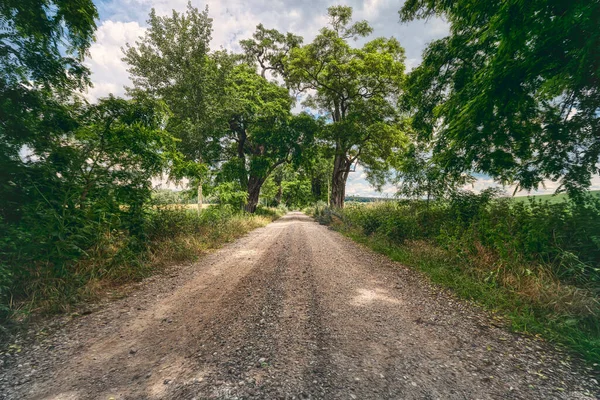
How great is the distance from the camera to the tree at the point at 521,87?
3223 millimetres

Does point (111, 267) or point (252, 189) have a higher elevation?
point (252, 189)

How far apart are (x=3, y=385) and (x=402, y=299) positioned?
4710mm

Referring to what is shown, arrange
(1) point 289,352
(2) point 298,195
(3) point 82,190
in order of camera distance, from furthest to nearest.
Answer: (2) point 298,195
(3) point 82,190
(1) point 289,352

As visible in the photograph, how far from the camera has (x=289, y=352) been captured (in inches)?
92.4

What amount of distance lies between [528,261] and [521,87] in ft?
10.3

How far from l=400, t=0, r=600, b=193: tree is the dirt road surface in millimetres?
3601

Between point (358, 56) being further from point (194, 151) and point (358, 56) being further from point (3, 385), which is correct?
point (3, 385)

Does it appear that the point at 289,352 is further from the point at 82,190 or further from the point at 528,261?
the point at 82,190

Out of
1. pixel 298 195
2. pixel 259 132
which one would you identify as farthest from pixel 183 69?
pixel 298 195

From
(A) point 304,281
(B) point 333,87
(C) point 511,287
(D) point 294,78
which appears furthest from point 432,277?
(D) point 294,78

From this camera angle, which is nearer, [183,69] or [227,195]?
[183,69]

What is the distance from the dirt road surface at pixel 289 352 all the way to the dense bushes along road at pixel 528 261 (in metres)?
0.47

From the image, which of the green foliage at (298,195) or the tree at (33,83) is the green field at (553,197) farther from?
the green foliage at (298,195)

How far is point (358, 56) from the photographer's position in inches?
648
